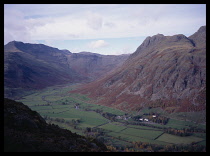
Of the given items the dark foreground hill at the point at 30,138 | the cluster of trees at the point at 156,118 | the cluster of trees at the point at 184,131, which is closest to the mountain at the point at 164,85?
the cluster of trees at the point at 156,118

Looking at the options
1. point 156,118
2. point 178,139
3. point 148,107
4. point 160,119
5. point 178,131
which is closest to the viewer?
point 178,139

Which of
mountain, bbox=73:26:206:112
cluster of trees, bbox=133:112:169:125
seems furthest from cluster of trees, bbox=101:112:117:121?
mountain, bbox=73:26:206:112

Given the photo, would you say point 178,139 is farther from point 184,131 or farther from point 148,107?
point 148,107

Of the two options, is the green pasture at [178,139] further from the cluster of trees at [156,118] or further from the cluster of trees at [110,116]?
the cluster of trees at [110,116]

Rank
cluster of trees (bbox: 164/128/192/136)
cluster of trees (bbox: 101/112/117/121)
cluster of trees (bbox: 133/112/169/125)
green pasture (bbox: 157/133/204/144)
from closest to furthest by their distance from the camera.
A: green pasture (bbox: 157/133/204/144) → cluster of trees (bbox: 164/128/192/136) → cluster of trees (bbox: 133/112/169/125) → cluster of trees (bbox: 101/112/117/121)

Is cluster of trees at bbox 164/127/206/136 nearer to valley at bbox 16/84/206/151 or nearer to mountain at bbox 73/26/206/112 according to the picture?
valley at bbox 16/84/206/151

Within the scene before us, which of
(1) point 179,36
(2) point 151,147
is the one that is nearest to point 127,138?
(2) point 151,147

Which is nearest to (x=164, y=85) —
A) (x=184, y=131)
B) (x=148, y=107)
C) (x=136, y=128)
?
(x=148, y=107)
